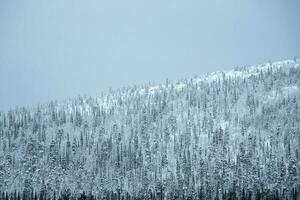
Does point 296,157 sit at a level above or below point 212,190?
above

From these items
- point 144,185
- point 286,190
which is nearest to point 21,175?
point 144,185

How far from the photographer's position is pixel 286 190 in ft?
519

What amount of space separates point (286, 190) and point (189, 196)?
29.9 metres

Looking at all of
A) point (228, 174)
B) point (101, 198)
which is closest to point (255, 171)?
point (228, 174)

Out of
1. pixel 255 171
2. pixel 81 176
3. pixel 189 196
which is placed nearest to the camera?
pixel 189 196

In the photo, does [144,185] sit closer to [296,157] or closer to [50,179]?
[50,179]

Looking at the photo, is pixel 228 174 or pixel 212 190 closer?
pixel 212 190

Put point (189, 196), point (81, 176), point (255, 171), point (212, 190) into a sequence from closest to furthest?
point (189, 196) < point (212, 190) < point (255, 171) < point (81, 176)

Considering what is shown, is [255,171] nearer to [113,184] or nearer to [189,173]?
[189,173]

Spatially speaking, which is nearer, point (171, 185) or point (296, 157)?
point (171, 185)

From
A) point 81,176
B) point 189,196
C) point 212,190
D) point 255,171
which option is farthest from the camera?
point 81,176

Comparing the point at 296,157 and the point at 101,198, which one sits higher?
the point at 296,157

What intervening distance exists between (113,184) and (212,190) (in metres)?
46.8

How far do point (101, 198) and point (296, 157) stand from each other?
80.2 m
